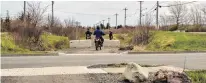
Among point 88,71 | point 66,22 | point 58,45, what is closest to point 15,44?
point 58,45

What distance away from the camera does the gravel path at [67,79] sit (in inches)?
427

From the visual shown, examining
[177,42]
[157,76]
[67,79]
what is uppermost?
[177,42]

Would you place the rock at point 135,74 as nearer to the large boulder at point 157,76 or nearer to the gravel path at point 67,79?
the large boulder at point 157,76

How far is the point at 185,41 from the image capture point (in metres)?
31.0

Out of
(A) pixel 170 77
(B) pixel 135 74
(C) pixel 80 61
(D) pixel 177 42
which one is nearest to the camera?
(A) pixel 170 77

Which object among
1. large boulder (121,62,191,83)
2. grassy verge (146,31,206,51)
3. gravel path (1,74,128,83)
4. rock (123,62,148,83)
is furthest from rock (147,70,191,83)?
grassy verge (146,31,206,51)

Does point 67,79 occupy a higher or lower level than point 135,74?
lower

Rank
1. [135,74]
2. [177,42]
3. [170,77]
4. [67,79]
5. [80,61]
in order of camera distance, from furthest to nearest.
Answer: [177,42]
[80,61]
[67,79]
[135,74]
[170,77]

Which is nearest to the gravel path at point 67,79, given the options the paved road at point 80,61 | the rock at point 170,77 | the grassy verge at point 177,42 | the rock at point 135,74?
the rock at point 135,74

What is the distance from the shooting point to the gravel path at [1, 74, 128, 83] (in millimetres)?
10838

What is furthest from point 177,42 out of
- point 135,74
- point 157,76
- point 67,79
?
point 157,76

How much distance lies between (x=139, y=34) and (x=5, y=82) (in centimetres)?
2468

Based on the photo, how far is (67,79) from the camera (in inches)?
439

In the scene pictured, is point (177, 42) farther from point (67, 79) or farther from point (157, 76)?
point (157, 76)
